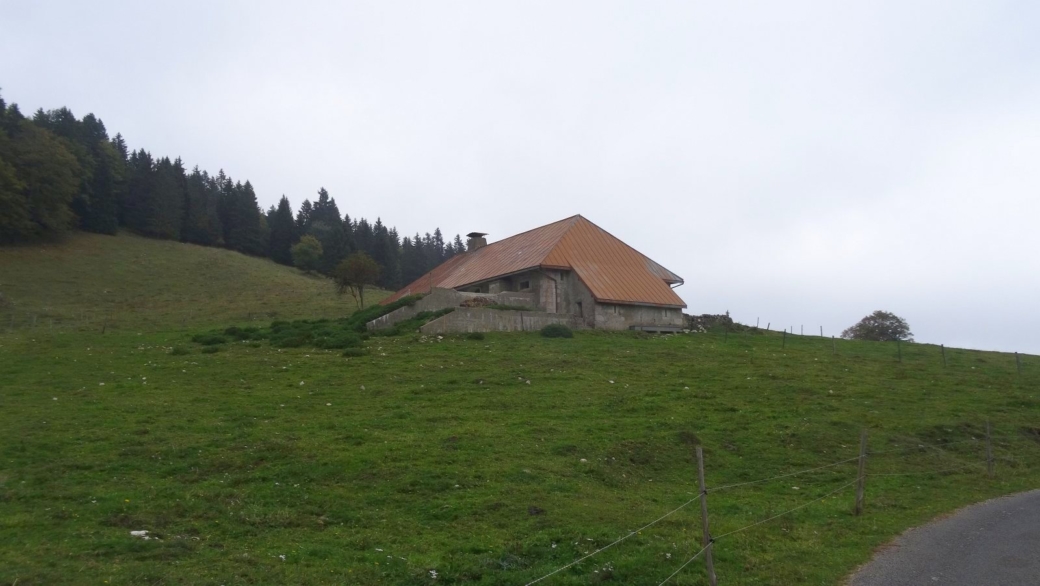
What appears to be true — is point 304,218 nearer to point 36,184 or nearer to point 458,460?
point 36,184

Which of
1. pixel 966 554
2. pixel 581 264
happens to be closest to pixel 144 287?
pixel 581 264

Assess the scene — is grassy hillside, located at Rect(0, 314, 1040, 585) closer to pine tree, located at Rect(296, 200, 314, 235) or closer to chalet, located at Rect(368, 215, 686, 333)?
chalet, located at Rect(368, 215, 686, 333)

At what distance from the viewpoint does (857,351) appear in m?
40.8

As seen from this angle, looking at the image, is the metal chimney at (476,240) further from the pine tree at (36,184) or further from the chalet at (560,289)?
the pine tree at (36,184)

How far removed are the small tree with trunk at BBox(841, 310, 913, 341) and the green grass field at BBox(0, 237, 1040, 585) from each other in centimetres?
3145

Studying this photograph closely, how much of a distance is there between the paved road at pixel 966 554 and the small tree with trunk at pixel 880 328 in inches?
2036

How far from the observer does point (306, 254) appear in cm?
9306

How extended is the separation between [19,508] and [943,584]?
1393 cm

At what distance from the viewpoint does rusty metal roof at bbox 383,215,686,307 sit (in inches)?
1794

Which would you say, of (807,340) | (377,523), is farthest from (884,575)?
(807,340)

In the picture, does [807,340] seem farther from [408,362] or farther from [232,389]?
[232,389]

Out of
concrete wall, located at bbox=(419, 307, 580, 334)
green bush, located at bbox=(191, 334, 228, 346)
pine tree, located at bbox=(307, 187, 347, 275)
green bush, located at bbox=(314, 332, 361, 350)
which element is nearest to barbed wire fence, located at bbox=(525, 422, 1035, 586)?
green bush, located at bbox=(314, 332, 361, 350)

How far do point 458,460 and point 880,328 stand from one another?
5623cm

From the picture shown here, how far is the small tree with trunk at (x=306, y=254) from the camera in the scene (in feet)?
305
